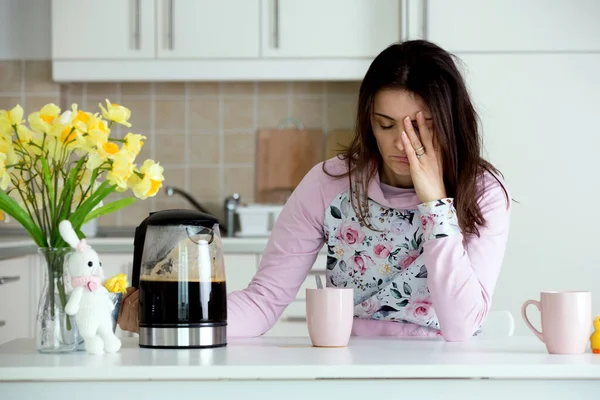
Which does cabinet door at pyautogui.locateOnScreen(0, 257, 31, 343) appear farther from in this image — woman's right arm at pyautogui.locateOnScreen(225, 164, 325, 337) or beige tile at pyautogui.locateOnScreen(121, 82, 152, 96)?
woman's right arm at pyautogui.locateOnScreen(225, 164, 325, 337)

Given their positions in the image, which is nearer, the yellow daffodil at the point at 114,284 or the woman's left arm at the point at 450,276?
the yellow daffodil at the point at 114,284

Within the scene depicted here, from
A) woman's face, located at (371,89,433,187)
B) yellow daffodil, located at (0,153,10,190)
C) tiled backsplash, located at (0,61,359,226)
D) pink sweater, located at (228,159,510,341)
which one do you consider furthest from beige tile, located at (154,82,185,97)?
yellow daffodil, located at (0,153,10,190)

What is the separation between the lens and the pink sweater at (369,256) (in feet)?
5.49

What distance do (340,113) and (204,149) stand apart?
0.60m

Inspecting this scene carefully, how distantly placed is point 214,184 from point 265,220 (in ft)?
1.59

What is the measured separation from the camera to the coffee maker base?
1329 millimetres

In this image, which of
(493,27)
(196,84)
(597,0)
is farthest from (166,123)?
(597,0)

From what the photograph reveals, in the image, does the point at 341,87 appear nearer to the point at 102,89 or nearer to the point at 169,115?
the point at 169,115

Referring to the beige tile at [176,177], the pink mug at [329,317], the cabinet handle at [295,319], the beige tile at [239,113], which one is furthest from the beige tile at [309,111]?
the pink mug at [329,317]

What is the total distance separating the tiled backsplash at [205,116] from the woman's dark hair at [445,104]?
190 cm

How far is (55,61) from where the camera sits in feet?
11.1

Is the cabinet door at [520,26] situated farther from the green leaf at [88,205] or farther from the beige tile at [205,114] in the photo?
the green leaf at [88,205]

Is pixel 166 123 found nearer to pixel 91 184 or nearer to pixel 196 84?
pixel 196 84

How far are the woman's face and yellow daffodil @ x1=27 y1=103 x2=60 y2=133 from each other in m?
0.69
